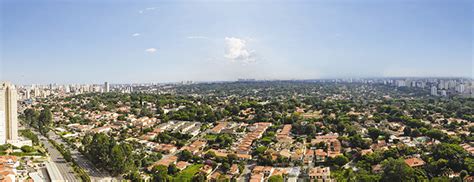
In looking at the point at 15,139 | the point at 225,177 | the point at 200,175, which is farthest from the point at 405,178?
the point at 15,139

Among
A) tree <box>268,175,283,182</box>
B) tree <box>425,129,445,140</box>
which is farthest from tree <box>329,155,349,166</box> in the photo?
tree <box>425,129,445,140</box>

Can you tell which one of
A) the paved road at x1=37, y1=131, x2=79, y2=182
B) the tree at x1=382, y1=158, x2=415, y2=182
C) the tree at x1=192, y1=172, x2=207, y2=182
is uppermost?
the tree at x1=382, y1=158, x2=415, y2=182

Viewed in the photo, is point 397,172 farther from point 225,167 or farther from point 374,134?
point 374,134

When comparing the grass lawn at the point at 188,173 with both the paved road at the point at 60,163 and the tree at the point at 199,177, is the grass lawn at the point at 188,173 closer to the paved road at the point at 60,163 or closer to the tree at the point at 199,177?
the tree at the point at 199,177

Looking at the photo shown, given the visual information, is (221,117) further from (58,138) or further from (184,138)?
(58,138)

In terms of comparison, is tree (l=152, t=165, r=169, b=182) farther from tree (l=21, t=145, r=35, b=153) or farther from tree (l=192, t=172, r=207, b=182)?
tree (l=21, t=145, r=35, b=153)
